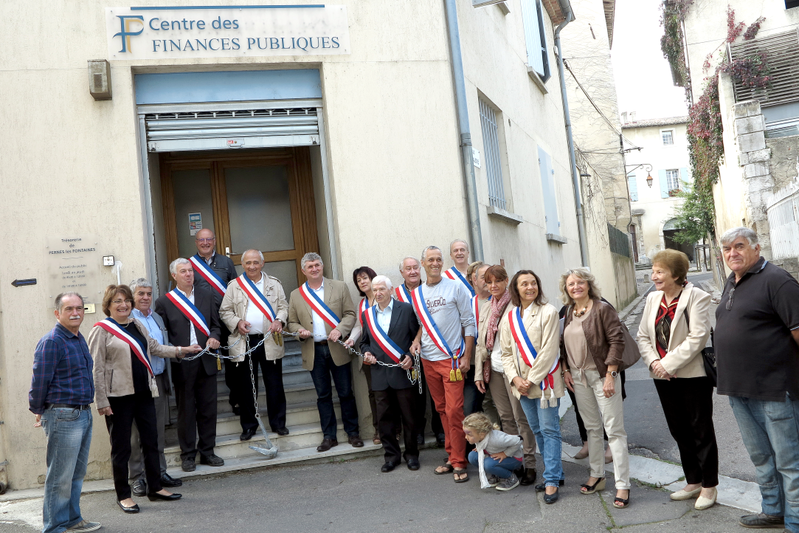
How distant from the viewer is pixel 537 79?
39.4 feet

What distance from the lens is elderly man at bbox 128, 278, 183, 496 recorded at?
5945 millimetres

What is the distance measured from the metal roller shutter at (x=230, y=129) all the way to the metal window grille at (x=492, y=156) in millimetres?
2506

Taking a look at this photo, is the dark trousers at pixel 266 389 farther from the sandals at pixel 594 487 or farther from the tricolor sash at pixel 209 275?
the sandals at pixel 594 487

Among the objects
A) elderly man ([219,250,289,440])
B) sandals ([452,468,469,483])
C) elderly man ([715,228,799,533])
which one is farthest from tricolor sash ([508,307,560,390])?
elderly man ([219,250,289,440])

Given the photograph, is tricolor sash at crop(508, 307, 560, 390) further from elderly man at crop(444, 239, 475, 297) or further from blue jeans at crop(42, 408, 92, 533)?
blue jeans at crop(42, 408, 92, 533)

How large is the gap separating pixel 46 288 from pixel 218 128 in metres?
2.32

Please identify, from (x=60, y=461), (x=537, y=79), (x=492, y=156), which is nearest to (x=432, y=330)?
(x=60, y=461)

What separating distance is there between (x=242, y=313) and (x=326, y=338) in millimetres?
896

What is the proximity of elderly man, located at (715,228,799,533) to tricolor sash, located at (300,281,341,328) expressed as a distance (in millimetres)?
3707

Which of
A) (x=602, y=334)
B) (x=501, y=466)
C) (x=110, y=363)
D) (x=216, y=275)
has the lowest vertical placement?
(x=501, y=466)

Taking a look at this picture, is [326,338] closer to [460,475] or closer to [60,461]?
[460,475]

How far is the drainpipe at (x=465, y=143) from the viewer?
25.4ft

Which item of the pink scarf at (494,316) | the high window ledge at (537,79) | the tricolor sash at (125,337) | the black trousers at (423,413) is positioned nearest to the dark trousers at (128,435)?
the tricolor sash at (125,337)

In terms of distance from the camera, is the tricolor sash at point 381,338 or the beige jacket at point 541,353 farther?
the tricolor sash at point 381,338
